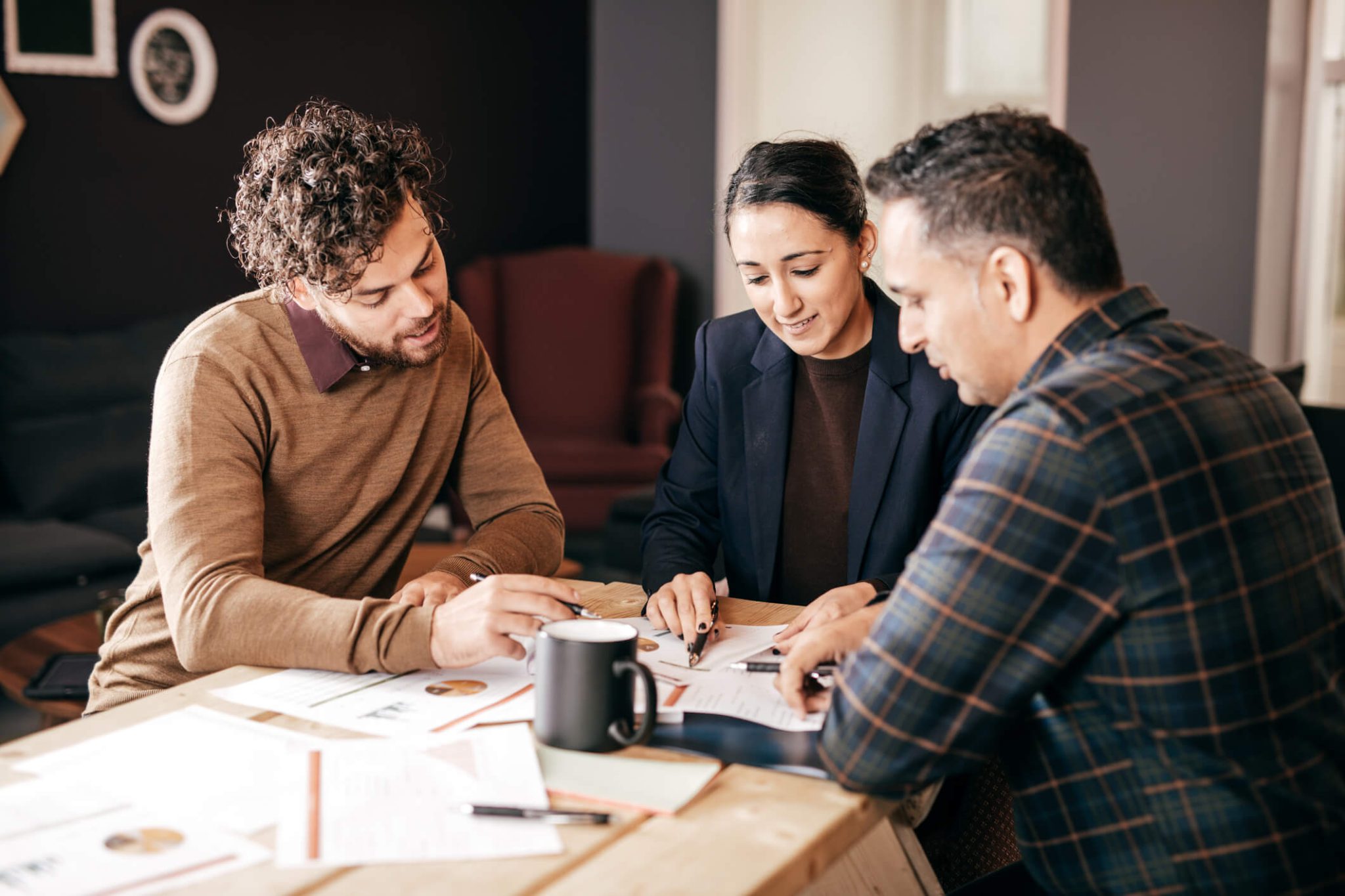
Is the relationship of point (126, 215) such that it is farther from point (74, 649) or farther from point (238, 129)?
point (74, 649)

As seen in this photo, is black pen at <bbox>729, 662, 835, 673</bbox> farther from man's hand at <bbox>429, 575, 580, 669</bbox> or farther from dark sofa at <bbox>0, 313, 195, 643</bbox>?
dark sofa at <bbox>0, 313, 195, 643</bbox>

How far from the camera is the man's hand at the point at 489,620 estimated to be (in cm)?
129

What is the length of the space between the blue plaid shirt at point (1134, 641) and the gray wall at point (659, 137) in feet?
13.5

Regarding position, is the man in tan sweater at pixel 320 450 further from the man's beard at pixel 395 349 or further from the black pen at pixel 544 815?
the black pen at pixel 544 815

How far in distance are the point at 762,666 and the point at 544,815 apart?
0.42m

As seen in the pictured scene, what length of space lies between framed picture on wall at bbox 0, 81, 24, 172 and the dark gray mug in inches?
155

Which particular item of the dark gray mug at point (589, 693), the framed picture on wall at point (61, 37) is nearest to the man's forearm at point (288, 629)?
the dark gray mug at point (589, 693)

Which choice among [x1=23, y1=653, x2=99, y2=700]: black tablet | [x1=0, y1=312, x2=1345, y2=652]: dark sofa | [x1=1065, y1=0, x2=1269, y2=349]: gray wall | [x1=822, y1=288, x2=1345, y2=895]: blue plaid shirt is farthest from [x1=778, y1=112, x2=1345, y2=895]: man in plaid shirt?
[x1=1065, y1=0, x2=1269, y2=349]: gray wall

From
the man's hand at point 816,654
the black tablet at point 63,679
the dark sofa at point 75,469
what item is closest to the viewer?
the man's hand at point 816,654

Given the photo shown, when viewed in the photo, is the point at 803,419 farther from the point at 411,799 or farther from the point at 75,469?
the point at 75,469

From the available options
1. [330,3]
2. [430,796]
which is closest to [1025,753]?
[430,796]

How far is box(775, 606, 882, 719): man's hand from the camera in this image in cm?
123

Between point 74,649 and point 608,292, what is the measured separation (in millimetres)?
2955

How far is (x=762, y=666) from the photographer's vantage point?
137 cm
